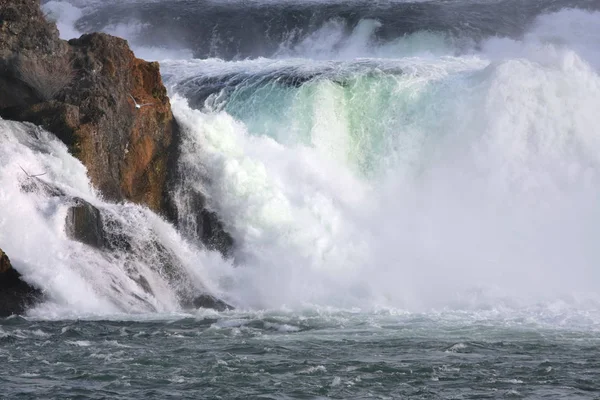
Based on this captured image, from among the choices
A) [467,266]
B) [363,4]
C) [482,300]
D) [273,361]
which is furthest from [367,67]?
[363,4]

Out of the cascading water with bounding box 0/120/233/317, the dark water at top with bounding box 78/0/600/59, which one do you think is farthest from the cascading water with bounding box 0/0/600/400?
the dark water at top with bounding box 78/0/600/59

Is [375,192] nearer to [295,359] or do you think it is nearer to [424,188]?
[424,188]

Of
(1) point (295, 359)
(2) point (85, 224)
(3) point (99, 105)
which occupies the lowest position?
(1) point (295, 359)

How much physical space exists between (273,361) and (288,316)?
4168 mm

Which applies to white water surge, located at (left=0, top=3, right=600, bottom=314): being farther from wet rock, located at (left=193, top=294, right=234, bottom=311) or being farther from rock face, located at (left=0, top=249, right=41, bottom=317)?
wet rock, located at (left=193, top=294, right=234, bottom=311)

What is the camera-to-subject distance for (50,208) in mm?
21188

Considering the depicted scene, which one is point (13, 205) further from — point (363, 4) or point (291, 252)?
point (363, 4)

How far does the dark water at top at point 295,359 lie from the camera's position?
50.3 ft

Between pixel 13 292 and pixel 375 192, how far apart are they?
11127mm

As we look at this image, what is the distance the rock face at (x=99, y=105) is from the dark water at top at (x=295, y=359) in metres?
4.54

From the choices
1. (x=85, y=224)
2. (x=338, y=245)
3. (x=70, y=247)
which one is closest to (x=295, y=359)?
(x=70, y=247)

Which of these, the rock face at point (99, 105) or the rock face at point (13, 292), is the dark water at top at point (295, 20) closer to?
the rock face at point (99, 105)

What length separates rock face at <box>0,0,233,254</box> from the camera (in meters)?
23.4

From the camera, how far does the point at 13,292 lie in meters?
20.2
